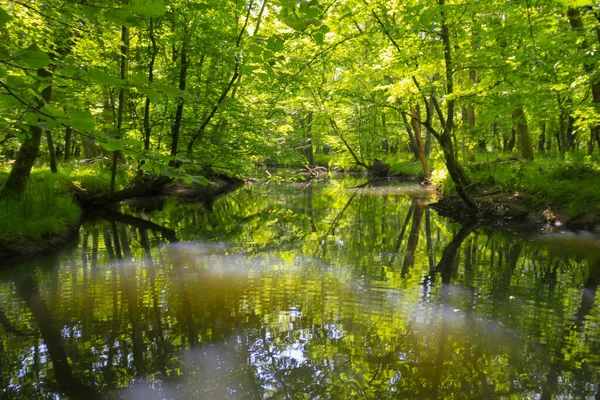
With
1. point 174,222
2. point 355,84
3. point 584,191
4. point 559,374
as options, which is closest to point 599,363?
point 559,374

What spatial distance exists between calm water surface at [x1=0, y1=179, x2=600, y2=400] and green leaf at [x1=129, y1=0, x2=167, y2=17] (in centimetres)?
293

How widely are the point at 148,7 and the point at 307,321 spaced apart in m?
3.83

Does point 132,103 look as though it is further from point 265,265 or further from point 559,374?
point 559,374

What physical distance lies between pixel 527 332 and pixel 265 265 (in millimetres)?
4090

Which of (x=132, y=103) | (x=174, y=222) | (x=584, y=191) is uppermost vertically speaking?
(x=132, y=103)

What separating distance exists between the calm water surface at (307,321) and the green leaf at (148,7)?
9.62 feet

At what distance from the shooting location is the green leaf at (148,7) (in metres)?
1.26

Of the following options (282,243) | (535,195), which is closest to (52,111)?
(282,243)

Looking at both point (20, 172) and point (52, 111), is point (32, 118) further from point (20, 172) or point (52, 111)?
point (20, 172)

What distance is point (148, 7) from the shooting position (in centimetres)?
127

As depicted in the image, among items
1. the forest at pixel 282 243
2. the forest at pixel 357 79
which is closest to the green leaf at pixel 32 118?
the forest at pixel 282 243

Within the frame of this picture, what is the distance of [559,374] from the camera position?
331 cm

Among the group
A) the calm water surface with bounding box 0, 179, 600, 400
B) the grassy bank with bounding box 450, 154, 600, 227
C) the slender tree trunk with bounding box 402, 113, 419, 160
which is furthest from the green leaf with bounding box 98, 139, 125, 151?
the slender tree trunk with bounding box 402, 113, 419, 160

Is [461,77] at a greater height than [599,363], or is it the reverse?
[461,77]
